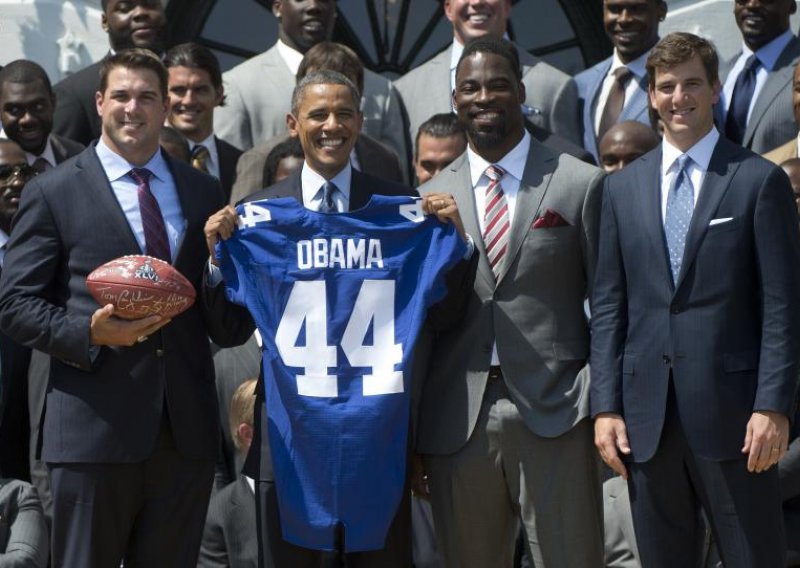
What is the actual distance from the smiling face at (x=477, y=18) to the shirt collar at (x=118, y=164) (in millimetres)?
2817

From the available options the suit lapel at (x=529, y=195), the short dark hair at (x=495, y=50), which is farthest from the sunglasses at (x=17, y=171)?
the suit lapel at (x=529, y=195)

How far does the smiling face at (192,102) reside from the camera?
28.0ft

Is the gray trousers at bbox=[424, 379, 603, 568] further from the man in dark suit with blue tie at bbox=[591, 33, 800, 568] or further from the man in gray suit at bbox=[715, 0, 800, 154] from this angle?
the man in gray suit at bbox=[715, 0, 800, 154]

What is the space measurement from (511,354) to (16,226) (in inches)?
75.6

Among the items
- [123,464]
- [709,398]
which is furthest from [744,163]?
[123,464]

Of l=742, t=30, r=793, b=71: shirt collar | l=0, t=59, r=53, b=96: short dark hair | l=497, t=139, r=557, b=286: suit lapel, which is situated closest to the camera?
l=497, t=139, r=557, b=286: suit lapel

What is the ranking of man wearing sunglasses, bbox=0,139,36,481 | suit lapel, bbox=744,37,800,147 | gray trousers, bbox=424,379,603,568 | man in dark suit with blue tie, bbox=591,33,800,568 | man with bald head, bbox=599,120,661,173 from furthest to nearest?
suit lapel, bbox=744,37,800,147, man with bald head, bbox=599,120,661,173, man wearing sunglasses, bbox=0,139,36,481, gray trousers, bbox=424,379,603,568, man in dark suit with blue tie, bbox=591,33,800,568

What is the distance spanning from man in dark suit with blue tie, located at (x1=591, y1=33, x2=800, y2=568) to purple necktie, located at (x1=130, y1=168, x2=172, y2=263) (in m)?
1.63

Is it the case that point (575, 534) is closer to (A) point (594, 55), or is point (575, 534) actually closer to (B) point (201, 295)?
(B) point (201, 295)

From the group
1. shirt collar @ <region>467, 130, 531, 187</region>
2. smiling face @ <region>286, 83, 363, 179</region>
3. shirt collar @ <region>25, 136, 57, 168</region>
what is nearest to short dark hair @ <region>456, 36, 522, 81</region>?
shirt collar @ <region>467, 130, 531, 187</region>

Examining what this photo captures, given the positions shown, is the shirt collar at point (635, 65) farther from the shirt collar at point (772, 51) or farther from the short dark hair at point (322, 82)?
the short dark hair at point (322, 82)

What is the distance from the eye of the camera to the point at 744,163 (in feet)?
19.8

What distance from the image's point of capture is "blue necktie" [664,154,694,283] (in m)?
6.02

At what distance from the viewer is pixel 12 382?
293 inches
